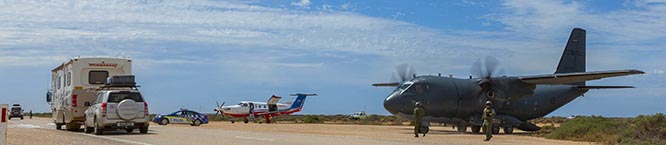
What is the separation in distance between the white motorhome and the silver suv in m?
3.12

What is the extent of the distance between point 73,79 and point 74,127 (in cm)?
280

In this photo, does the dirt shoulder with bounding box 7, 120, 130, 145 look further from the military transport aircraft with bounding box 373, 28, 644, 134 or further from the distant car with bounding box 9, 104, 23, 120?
the distant car with bounding box 9, 104, 23, 120

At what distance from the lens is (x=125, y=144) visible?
18.6 meters

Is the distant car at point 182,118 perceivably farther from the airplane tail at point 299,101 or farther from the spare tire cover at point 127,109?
the spare tire cover at point 127,109

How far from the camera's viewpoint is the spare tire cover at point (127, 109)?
79.4ft

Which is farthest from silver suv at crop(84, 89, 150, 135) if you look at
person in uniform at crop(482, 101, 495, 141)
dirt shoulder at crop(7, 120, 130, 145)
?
person in uniform at crop(482, 101, 495, 141)

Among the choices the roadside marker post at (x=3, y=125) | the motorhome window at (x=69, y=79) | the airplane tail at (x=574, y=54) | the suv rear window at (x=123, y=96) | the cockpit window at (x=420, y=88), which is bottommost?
the roadside marker post at (x=3, y=125)

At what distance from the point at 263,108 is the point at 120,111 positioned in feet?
137

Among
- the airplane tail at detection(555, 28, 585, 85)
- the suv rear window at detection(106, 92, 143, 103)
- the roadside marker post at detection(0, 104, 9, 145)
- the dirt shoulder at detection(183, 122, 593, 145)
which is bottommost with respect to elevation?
the dirt shoulder at detection(183, 122, 593, 145)

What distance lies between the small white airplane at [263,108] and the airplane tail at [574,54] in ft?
101

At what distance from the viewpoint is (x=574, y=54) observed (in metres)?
37.2

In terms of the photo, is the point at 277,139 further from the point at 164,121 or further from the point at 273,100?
the point at 273,100

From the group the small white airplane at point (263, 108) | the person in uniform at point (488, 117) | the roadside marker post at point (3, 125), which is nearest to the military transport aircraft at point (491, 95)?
the person in uniform at point (488, 117)

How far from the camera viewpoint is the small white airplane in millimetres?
63531
